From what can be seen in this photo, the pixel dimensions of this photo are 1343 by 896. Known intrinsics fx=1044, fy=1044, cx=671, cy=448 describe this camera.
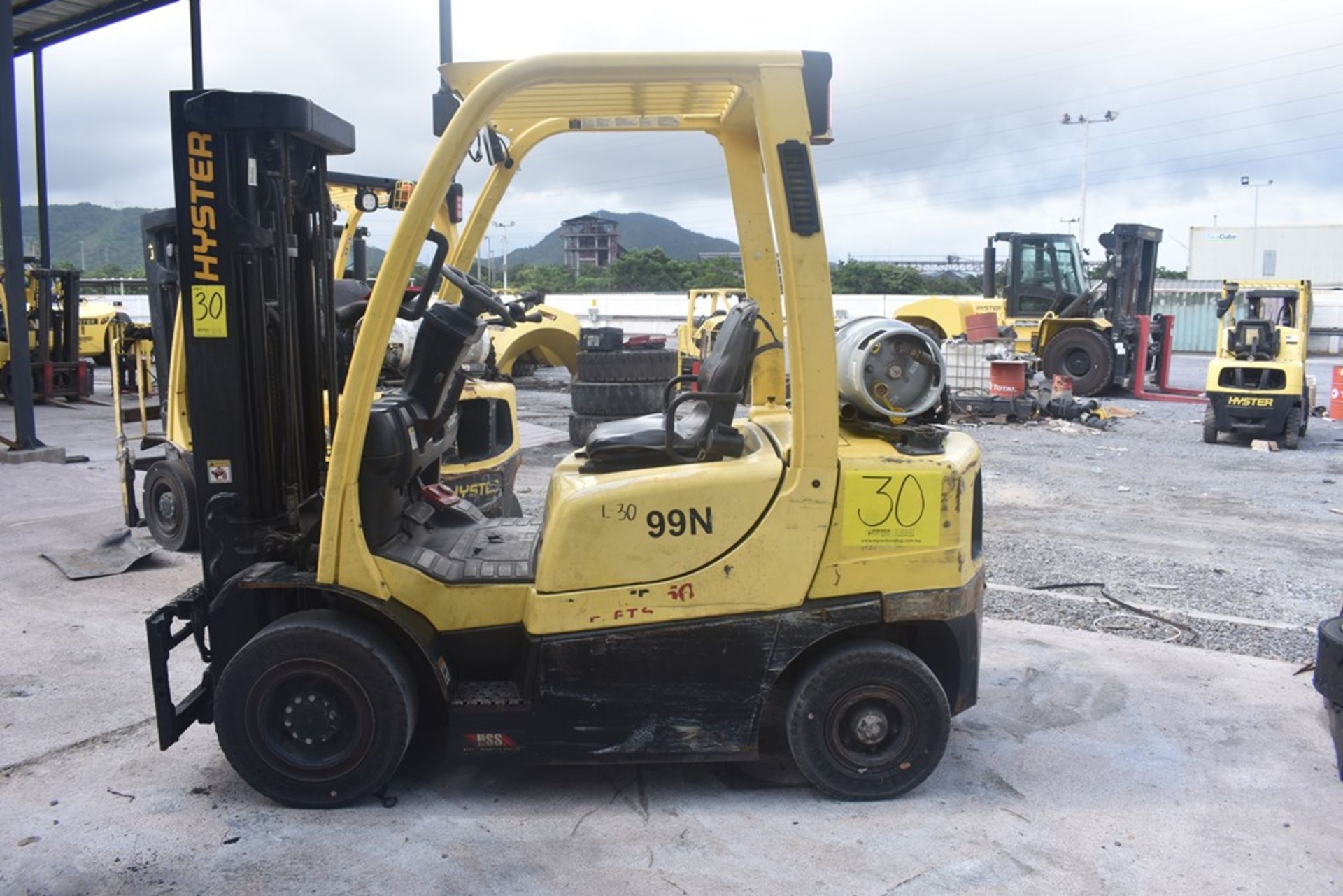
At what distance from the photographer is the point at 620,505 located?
369 centimetres

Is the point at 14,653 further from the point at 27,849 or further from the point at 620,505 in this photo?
the point at 620,505

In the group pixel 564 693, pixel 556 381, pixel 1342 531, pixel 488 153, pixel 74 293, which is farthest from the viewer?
pixel 556 381

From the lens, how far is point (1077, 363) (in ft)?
64.9

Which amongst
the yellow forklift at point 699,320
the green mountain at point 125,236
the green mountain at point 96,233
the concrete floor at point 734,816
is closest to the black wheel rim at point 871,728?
the concrete floor at point 734,816

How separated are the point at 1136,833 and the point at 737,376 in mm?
2163

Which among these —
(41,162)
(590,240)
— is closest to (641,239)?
(590,240)

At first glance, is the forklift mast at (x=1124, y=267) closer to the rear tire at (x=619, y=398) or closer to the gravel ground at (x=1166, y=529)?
the gravel ground at (x=1166, y=529)

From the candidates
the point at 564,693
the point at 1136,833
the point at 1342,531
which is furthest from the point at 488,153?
the point at 1342,531

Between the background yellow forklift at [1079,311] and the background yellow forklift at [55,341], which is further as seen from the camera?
the background yellow forklift at [1079,311]

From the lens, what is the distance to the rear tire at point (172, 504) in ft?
25.3

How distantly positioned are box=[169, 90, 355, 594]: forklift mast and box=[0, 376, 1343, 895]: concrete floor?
0.94 meters

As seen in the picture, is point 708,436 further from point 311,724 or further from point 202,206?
point 202,206

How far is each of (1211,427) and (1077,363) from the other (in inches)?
229

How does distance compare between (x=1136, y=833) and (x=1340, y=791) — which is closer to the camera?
(x=1136, y=833)
